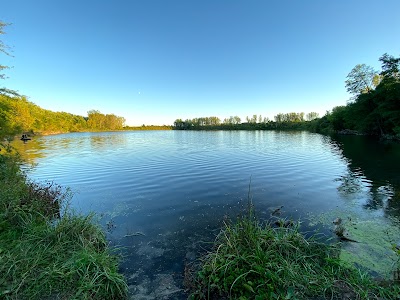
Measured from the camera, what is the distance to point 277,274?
365cm

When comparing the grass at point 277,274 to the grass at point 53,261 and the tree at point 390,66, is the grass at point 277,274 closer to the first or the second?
the grass at point 53,261

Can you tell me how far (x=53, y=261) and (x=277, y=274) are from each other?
4.36m

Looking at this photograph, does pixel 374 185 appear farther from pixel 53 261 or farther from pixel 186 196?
pixel 53 261

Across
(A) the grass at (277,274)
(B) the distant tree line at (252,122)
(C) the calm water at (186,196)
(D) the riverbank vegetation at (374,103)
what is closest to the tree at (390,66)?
(D) the riverbank vegetation at (374,103)

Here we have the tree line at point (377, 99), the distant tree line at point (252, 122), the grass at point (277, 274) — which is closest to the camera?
the grass at point (277, 274)

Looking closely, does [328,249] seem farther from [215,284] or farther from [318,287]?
[215,284]

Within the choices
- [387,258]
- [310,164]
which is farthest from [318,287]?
[310,164]

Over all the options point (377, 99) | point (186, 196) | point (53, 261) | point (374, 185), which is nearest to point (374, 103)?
point (377, 99)

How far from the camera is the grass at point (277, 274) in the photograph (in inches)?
133

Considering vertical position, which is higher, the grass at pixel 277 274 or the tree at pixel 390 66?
the tree at pixel 390 66

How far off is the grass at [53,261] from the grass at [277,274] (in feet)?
5.74

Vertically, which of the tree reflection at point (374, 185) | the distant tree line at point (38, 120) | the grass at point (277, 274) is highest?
the distant tree line at point (38, 120)

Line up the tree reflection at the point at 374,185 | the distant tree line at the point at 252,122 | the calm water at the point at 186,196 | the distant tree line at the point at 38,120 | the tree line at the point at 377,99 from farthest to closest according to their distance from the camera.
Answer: the distant tree line at the point at 252,122 < the tree line at the point at 377,99 < the tree reflection at the point at 374,185 < the distant tree line at the point at 38,120 < the calm water at the point at 186,196

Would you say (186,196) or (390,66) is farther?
(390,66)
